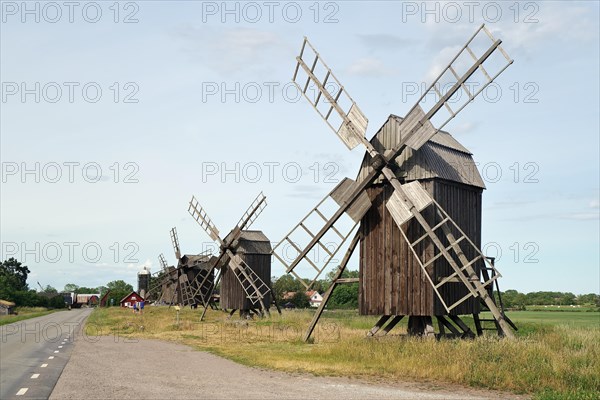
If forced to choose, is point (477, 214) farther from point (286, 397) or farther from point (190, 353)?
point (286, 397)

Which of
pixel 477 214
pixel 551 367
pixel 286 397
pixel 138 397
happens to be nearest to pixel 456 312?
pixel 477 214

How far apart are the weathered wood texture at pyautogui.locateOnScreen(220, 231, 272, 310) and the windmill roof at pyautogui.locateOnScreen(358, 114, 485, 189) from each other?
2864 centimetres

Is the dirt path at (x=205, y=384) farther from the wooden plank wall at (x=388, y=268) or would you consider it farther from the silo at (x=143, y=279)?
the silo at (x=143, y=279)

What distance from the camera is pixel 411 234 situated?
24.9 metres

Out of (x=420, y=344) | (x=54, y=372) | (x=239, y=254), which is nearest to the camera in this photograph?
(x=54, y=372)

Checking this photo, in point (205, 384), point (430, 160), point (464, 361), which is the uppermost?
point (430, 160)

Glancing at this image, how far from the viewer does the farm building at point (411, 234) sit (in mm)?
24641

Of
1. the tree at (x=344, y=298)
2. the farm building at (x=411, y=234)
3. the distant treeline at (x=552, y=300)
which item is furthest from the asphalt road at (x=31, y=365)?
the distant treeline at (x=552, y=300)

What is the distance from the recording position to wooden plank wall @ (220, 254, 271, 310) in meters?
53.5

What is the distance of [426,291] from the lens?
24422 millimetres

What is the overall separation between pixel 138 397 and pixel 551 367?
10.3m

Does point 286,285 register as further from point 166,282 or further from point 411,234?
point 411,234

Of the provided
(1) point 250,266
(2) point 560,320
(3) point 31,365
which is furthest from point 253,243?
(3) point 31,365

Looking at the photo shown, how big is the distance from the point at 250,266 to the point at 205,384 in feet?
128
